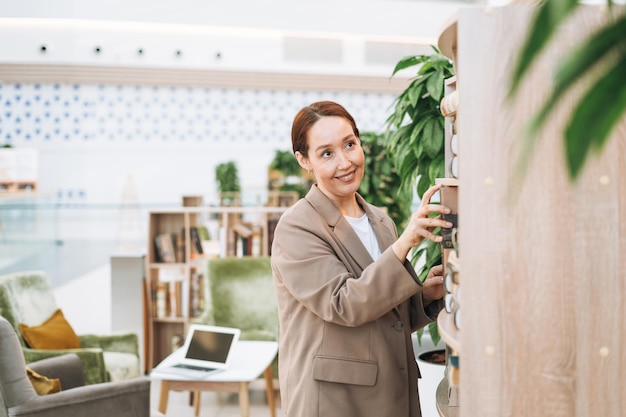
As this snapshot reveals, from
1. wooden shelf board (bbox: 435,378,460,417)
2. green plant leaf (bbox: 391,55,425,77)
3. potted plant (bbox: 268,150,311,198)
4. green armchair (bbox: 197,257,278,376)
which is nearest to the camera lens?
wooden shelf board (bbox: 435,378,460,417)

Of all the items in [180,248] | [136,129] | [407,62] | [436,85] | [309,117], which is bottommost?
[180,248]

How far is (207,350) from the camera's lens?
4.79m

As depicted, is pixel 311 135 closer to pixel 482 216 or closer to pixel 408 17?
pixel 482 216

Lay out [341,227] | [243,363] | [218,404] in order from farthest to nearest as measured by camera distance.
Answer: [218,404] < [243,363] < [341,227]

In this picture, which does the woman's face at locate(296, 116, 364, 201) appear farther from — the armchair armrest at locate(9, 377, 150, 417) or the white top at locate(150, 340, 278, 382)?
the white top at locate(150, 340, 278, 382)

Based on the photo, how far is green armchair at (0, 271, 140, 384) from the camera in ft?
15.3

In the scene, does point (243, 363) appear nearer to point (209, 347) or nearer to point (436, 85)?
point (209, 347)

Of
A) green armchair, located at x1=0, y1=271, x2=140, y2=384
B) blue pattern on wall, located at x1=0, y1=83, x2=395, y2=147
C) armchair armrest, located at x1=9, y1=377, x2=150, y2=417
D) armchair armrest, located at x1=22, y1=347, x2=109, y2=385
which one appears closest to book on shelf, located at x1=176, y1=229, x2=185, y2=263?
green armchair, located at x1=0, y1=271, x2=140, y2=384

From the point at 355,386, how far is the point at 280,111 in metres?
13.1

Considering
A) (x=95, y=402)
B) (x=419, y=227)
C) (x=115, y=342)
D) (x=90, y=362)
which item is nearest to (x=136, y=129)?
(x=115, y=342)

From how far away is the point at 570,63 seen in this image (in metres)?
0.52

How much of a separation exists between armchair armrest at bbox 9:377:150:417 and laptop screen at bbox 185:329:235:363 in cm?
102

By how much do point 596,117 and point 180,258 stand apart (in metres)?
6.38

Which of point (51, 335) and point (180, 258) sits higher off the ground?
point (180, 258)
